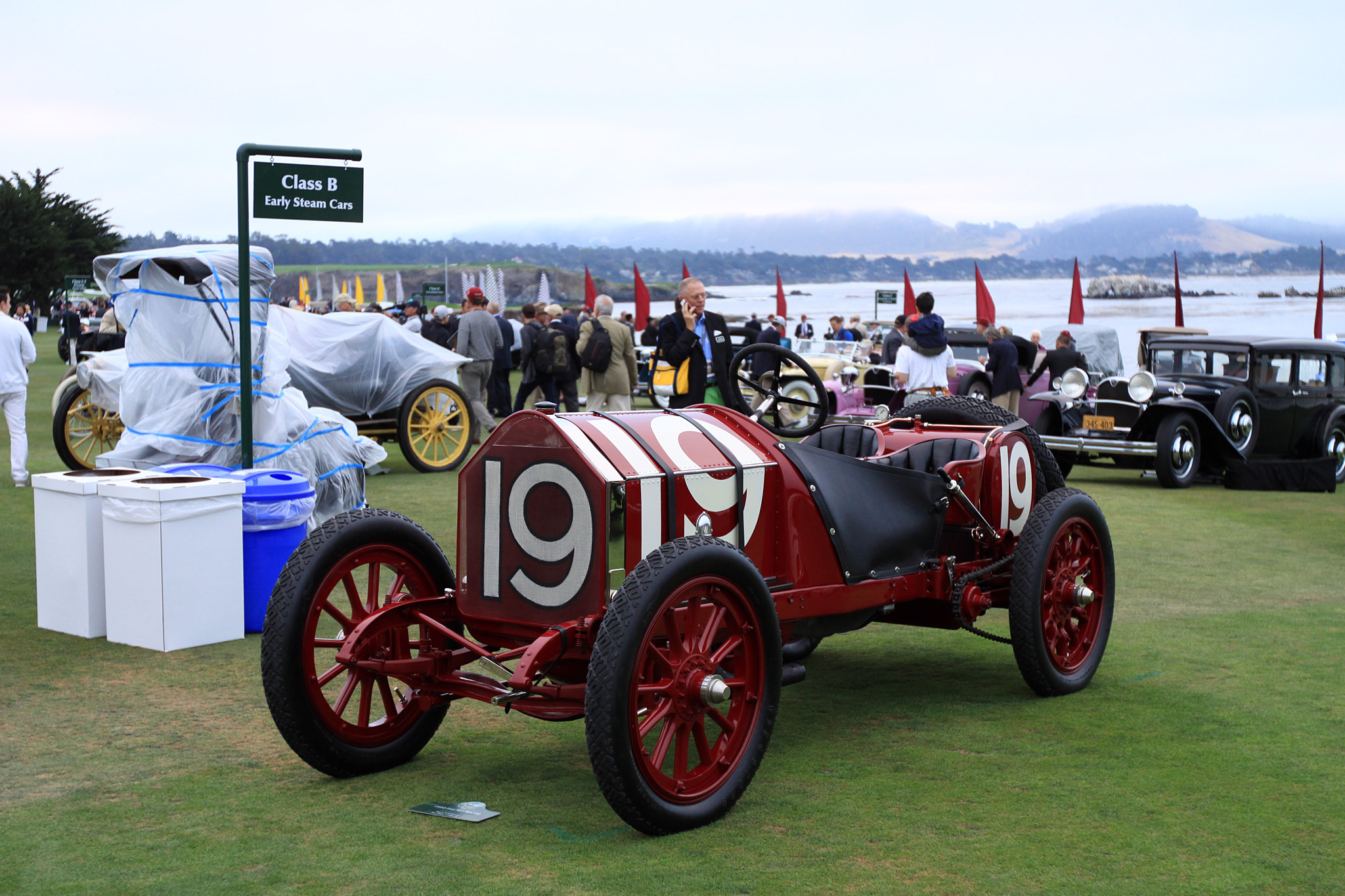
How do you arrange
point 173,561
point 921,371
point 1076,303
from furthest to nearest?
point 1076,303
point 921,371
point 173,561

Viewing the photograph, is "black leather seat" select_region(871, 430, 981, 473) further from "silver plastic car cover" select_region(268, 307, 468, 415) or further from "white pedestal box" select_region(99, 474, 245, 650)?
"silver plastic car cover" select_region(268, 307, 468, 415)

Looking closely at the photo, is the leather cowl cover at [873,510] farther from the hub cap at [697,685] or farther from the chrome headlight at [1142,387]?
the chrome headlight at [1142,387]

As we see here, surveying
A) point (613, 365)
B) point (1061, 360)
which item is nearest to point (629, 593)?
point (613, 365)

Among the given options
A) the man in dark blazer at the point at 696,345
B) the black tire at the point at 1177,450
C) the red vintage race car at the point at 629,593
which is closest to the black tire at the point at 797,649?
the red vintage race car at the point at 629,593

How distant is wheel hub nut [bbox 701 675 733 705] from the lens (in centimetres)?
347

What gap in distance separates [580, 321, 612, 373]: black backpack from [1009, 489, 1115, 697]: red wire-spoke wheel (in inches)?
352

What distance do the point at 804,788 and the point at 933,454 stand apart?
183 centimetres

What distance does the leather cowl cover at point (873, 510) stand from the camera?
169 inches

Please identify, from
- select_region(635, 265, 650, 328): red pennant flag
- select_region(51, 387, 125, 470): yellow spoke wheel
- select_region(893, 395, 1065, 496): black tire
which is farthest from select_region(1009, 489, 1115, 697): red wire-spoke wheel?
select_region(635, 265, 650, 328): red pennant flag

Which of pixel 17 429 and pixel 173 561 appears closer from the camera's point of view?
pixel 173 561

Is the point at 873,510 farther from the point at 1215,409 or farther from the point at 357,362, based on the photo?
the point at 1215,409

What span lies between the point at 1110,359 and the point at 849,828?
19533mm

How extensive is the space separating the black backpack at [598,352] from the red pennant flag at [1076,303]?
12.6m

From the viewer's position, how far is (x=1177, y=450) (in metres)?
12.4
